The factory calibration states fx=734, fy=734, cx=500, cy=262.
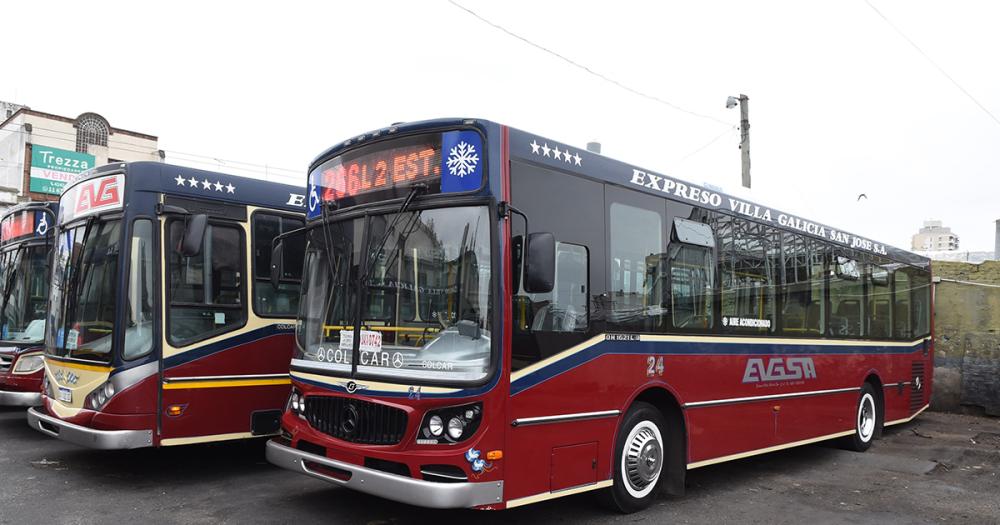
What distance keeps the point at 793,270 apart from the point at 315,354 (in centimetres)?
→ 591

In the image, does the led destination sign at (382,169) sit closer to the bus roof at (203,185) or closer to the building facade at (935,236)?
the bus roof at (203,185)

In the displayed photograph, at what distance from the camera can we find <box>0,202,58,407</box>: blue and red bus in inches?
393

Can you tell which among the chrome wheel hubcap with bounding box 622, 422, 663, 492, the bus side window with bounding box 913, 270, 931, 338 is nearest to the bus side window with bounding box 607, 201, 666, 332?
the chrome wheel hubcap with bounding box 622, 422, 663, 492

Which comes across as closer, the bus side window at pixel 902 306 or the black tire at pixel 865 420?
the black tire at pixel 865 420

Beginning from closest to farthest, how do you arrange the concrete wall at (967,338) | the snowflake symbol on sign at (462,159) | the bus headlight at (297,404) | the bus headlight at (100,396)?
the snowflake symbol on sign at (462,159), the bus headlight at (297,404), the bus headlight at (100,396), the concrete wall at (967,338)

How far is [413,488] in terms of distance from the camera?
15.9ft

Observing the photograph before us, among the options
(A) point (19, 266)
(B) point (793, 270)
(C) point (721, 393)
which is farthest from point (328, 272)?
(A) point (19, 266)

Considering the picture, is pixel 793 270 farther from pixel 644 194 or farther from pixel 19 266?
pixel 19 266

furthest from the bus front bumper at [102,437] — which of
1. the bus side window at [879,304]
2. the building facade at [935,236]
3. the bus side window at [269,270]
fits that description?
the building facade at [935,236]

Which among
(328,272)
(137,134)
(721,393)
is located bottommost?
(721,393)

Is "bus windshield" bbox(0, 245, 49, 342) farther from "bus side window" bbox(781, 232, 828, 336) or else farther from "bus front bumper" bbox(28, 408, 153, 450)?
"bus side window" bbox(781, 232, 828, 336)

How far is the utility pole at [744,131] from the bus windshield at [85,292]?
15.4 meters

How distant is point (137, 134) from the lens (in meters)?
40.7

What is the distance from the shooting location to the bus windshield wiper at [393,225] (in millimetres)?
5484
